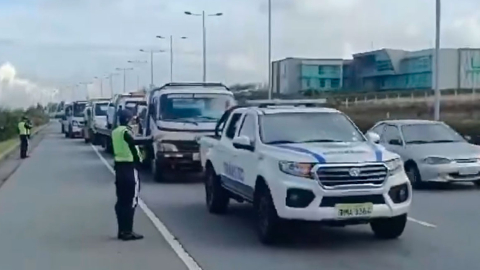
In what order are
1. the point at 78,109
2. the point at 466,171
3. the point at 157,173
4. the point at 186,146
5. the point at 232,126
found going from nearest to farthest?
the point at 232,126 → the point at 466,171 → the point at 186,146 → the point at 157,173 → the point at 78,109

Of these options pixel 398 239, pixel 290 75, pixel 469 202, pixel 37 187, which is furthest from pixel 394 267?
pixel 290 75

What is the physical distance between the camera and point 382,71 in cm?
10600

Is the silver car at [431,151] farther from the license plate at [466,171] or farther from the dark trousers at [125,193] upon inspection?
the dark trousers at [125,193]

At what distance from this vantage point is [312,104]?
46.5 ft

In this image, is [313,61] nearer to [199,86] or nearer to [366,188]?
[199,86]

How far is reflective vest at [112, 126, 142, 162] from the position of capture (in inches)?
484

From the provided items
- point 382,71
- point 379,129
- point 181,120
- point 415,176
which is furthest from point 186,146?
point 382,71

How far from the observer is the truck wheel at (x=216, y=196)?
585 inches

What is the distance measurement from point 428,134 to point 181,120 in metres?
5.90

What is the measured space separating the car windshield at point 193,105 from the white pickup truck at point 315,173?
8.50 m

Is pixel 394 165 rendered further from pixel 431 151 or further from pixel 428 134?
pixel 428 134

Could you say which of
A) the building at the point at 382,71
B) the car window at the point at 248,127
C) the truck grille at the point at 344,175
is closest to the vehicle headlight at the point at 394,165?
the truck grille at the point at 344,175

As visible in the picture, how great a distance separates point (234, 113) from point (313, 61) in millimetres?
91365

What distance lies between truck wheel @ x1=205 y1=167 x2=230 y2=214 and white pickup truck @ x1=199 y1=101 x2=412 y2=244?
1.38 meters
